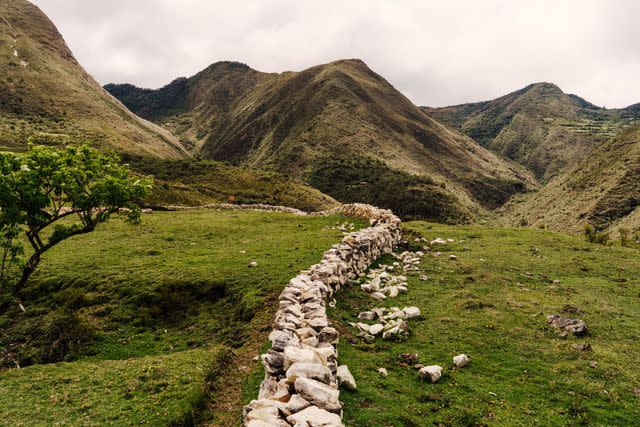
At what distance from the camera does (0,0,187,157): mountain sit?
4700 inches

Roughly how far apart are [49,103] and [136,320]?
155185 millimetres

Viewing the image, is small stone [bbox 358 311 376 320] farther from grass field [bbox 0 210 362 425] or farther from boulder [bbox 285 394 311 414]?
boulder [bbox 285 394 311 414]

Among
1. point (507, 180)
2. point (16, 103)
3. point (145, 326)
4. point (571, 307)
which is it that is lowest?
point (145, 326)

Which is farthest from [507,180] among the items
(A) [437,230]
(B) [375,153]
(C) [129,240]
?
(C) [129,240]

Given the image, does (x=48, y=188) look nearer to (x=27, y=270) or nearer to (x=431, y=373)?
(x=27, y=270)

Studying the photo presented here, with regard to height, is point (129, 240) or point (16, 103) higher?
point (16, 103)

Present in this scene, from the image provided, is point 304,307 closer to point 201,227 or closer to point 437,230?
point 201,227

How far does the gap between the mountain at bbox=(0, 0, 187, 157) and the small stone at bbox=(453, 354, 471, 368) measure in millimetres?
112282

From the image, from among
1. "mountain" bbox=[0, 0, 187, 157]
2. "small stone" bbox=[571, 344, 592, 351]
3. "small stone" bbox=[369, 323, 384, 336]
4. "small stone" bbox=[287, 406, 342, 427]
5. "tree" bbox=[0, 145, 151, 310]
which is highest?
"mountain" bbox=[0, 0, 187, 157]

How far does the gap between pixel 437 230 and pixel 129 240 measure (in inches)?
1240

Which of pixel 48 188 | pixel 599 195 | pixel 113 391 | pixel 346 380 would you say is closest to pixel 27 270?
pixel 48 188

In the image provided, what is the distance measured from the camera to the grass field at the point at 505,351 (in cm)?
1176

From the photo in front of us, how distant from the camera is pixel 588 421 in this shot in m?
11.3

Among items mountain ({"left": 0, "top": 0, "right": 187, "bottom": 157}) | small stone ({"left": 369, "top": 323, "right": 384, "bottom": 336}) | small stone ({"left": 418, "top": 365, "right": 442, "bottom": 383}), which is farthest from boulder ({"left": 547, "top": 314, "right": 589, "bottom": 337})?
mountain ({"left": 0, "top": 0, "right": 187, "bottom": 157})
